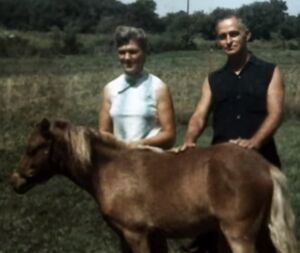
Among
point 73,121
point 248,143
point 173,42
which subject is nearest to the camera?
point 248,143

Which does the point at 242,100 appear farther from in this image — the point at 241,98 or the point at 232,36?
the point at 232,36

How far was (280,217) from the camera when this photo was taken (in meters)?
5.04

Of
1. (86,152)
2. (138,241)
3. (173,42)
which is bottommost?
(173,42)

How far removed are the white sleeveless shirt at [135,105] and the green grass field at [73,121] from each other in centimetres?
224

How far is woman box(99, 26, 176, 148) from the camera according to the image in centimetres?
547

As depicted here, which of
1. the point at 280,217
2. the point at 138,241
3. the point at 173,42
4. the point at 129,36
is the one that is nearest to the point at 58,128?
the point at 129,36

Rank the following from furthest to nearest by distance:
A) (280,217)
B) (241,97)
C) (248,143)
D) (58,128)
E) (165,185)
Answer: (241,97) → (58,128) → (248,143) → (165,185) → (280,217)

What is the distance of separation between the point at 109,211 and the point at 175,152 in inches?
22.0

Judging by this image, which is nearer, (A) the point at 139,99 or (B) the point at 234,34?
(B) the point at 234,34

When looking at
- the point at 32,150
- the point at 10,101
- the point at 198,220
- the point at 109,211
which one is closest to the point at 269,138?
the point at 198,220

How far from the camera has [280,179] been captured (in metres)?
5.02

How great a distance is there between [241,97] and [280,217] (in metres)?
0.91

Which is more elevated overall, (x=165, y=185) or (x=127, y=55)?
(x=127, y=55)

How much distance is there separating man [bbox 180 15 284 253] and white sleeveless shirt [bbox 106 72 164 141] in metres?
0.29
